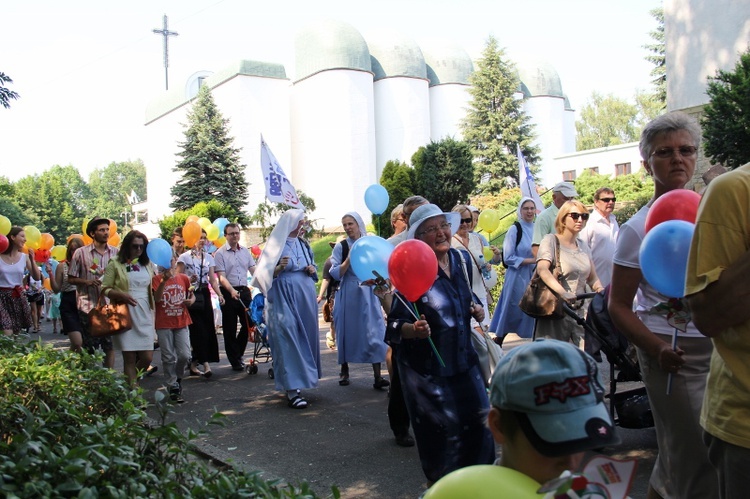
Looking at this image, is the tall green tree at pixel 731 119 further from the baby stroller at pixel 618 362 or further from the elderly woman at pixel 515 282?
the baby stroller at pixel 618 362

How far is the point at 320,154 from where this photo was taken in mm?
44688

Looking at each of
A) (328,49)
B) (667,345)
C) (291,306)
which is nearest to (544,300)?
(291,306)

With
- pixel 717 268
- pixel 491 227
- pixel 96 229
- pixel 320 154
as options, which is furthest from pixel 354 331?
pixel 320 154

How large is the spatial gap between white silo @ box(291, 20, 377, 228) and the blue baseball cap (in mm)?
42021

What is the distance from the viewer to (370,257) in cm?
557

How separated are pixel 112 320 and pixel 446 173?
Answer: 27.4 meters

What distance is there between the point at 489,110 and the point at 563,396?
4814 centimetres

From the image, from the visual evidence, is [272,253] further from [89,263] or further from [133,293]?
[89,263]

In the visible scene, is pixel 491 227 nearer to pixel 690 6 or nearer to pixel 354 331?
pixel 354 331

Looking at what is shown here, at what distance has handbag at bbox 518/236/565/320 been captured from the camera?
21.4 feet

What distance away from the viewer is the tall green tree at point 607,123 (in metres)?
87.2

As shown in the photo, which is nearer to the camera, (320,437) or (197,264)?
(320,437)

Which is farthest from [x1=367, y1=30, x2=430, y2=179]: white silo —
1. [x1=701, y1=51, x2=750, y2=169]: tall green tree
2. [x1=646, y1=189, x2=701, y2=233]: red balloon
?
[x1=646, y1=189, x2=701, y2=233]: red balloon

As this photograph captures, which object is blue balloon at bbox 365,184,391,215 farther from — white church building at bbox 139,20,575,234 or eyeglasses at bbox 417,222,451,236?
white church building at bbox 139,20,575,234
